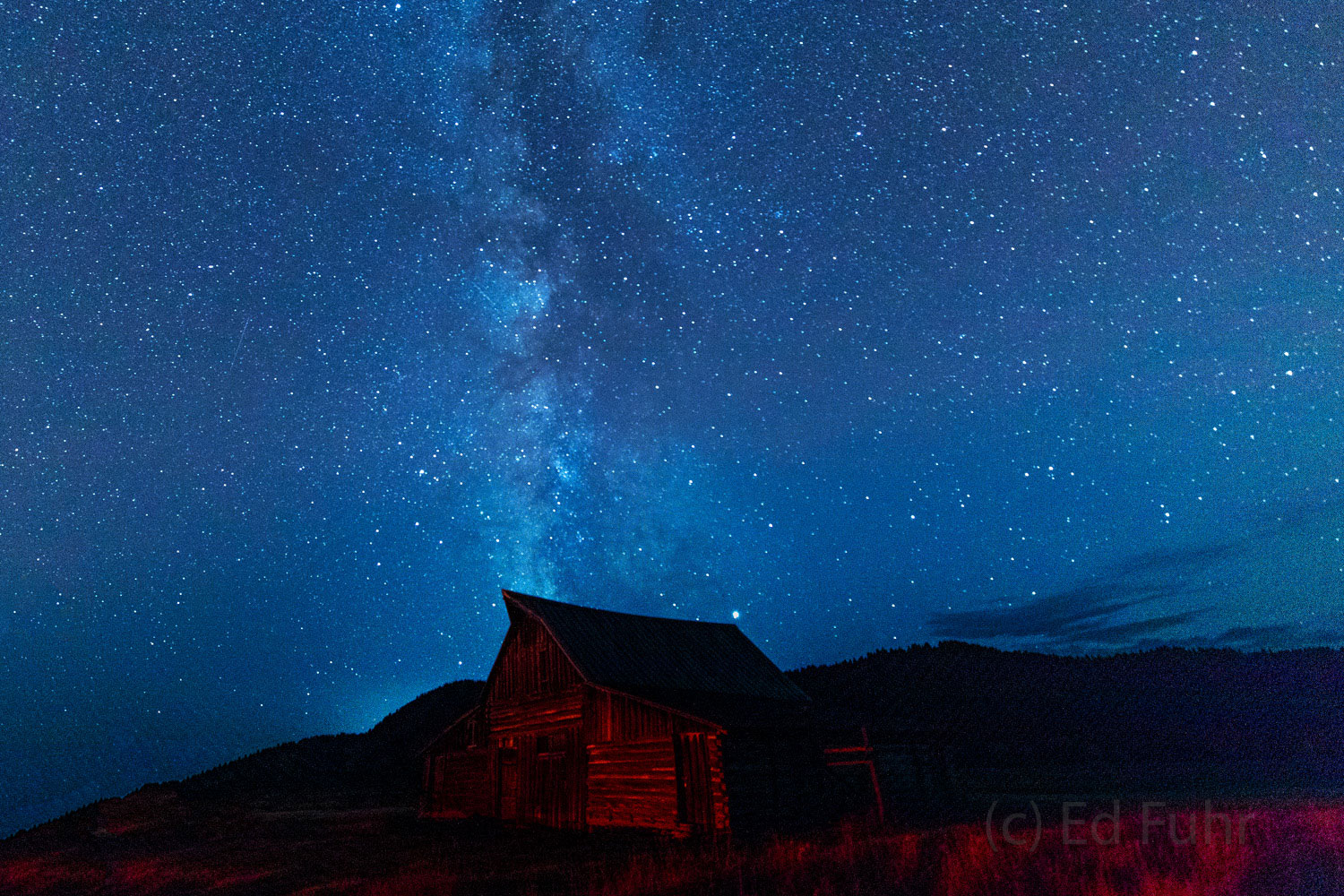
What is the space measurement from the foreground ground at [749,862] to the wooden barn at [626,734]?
1.12m

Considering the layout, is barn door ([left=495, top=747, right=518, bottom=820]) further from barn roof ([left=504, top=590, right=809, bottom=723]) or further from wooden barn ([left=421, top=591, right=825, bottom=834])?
barn roof ([left=504, top=590, right=809, bottom=723])

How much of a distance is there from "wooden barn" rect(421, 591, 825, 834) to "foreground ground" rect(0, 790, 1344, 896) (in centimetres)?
112

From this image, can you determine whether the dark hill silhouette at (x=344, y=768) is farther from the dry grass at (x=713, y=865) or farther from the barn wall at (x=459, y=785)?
the dry grass at (x=713, y=865)

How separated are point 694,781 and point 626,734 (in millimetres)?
2675

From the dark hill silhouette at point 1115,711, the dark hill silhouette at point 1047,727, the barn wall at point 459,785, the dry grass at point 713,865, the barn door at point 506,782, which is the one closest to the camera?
the dry grass at point 713,865

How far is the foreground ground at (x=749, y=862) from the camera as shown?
31.3ft

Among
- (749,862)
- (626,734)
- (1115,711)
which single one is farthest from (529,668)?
(1115,711)

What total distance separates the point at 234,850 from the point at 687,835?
608 inches

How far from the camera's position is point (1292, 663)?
7638 cm

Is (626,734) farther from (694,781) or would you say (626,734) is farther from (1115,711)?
(1115,711)

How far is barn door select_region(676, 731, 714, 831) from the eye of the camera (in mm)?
18641

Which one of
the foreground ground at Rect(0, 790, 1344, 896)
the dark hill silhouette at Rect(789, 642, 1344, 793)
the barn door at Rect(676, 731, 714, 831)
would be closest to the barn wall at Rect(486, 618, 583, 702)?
the foreground ground at Rect(0, 790, 1344, 896)

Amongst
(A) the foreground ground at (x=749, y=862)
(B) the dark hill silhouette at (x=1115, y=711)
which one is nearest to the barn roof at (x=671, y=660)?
(B) the dark hill silhouette at (x=1115, y=711)

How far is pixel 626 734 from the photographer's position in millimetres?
20781
